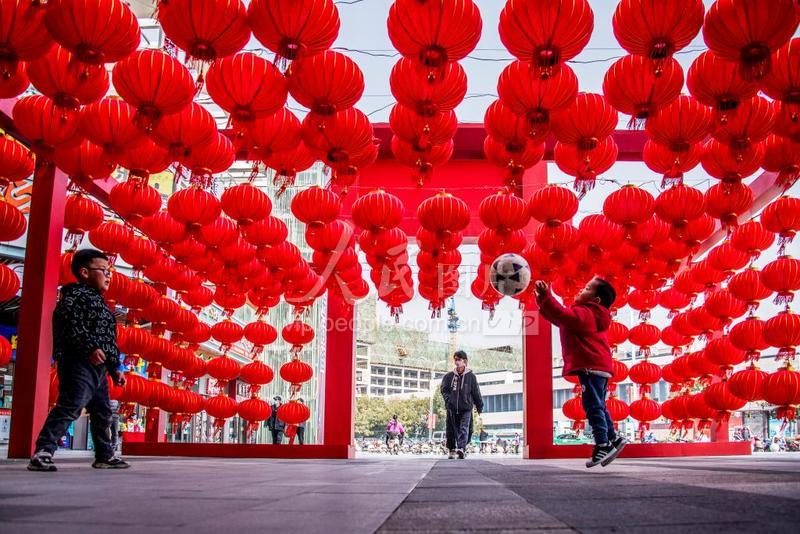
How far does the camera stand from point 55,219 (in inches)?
→ 326

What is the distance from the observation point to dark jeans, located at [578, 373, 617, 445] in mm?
5062

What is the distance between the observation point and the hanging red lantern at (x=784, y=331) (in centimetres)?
872

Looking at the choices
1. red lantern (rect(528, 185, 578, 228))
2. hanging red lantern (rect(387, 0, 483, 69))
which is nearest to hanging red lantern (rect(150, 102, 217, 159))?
hanging red lantern (rect(387, 0, 483, 69))

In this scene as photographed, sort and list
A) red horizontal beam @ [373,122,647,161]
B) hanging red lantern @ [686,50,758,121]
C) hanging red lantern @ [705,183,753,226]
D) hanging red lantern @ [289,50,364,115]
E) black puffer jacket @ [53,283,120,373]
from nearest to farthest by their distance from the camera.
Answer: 1. black puffer jacket @ [53,283,120,373]
2. hanging red lantern @ [289,50,364,115]
3. hanging red lantern @ [686,50,758,121]
4. hanging red lantern @ [705,183,753,226]
5. red horizontal beam @ [373,122,647,161]

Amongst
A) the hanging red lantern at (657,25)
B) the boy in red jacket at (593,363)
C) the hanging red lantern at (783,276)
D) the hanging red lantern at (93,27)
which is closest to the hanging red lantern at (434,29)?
the hanging red lantern at (657,25)

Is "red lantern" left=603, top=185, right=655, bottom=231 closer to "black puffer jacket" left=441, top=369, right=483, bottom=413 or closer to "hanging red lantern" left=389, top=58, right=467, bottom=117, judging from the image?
"hanging red lantern" left=389, top=58, right=467, bottom=117

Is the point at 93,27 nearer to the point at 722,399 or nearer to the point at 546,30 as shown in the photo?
the point at 546,30

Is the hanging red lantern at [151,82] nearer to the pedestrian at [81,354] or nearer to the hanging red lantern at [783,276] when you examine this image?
the pedestrian at [81,354]

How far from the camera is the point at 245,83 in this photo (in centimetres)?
550

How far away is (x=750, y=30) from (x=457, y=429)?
724 centimetres

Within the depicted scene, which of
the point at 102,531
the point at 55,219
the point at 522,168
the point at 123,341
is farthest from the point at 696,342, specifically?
the point at 102,531

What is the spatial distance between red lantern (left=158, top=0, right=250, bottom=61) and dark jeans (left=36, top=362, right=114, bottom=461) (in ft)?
7.82

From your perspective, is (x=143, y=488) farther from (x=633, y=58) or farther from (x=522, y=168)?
(x=522, y=168)

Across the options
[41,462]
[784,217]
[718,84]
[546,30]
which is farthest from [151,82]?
[784,217]
